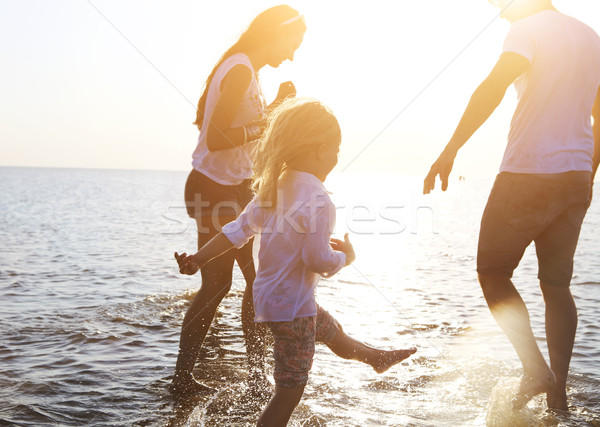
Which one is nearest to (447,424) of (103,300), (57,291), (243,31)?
(243,31)

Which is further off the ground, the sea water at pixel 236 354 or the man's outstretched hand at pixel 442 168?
the man's outstretched hand at pixel 442 168

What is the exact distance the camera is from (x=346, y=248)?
2.45 metres

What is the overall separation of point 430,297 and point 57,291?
442 centimetres

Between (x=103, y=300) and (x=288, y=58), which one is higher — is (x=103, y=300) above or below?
below

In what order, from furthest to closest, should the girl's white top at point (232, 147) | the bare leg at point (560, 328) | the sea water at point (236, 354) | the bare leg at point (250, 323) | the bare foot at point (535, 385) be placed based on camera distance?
the bare leg at point (250, 323) < the girl's white top at point (232, 147) < the sea water at point (236, 354) < the bare leg at point (560, 328) < the bare foot at point (535, 385)

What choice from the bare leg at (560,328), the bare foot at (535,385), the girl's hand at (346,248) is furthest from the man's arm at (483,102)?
the bare foot at (535,385)

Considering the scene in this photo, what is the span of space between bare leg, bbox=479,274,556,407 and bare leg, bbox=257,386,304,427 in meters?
1.16

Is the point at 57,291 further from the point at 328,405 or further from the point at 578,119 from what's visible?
the point at 578,119

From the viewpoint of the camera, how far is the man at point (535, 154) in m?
2.67

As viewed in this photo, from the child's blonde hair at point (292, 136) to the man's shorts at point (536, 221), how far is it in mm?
956

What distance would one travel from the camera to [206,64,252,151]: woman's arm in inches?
128

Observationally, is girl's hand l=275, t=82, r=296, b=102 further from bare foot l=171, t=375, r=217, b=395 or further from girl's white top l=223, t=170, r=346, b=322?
bare foot l=171, t=375, r=217, b=395

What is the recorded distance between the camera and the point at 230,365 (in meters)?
3.93

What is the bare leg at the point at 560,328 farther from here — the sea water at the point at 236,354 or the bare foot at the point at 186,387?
the bare foot at the point at 186,387
